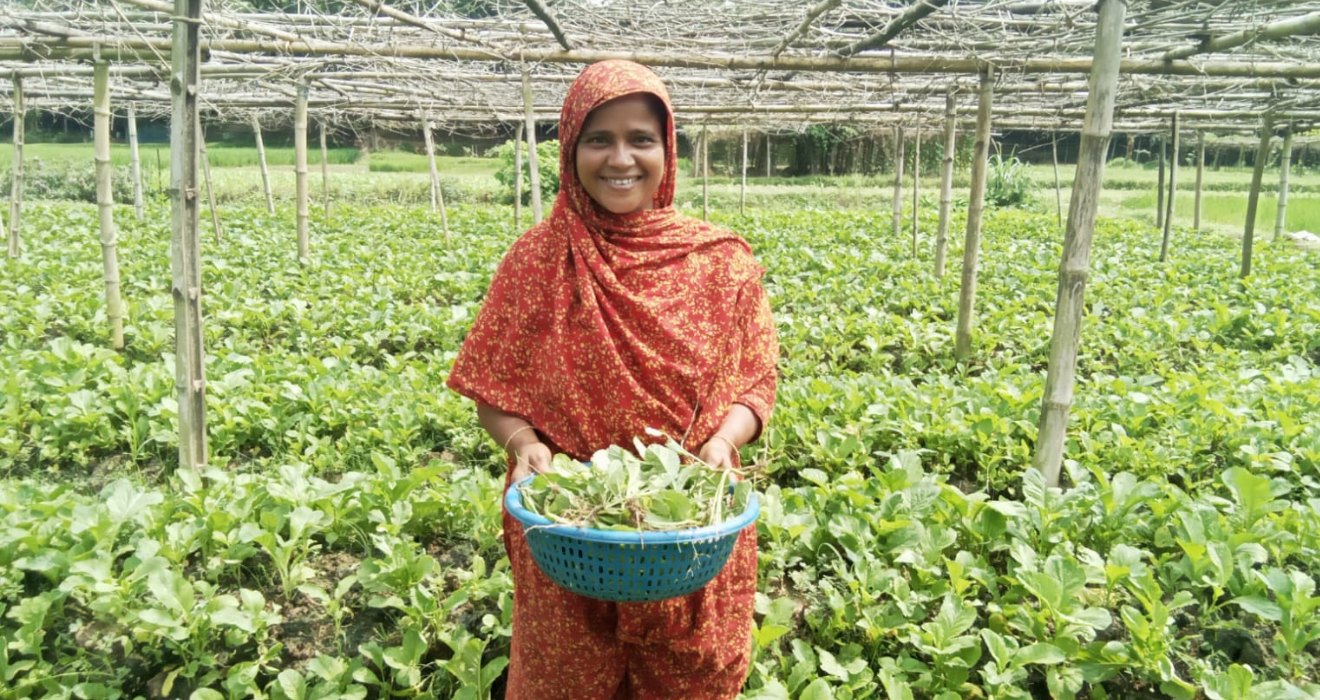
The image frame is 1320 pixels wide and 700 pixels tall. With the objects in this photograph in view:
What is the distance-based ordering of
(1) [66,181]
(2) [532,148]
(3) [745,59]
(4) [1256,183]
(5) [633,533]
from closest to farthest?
(5) [633,533] → (3) [745,59] → (2) [532,148] → (4) [1256,183] → (1) [66,181]

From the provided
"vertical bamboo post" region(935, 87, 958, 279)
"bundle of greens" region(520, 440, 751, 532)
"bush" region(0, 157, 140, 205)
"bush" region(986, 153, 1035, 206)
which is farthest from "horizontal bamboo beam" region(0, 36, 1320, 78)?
"bush" region(0, 157, 140, 205)

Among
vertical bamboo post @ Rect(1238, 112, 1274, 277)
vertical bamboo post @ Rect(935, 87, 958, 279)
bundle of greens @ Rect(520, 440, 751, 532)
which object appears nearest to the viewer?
bundle of greens @ Rect(520, 440, 751, 532)

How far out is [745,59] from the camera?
21.3ft

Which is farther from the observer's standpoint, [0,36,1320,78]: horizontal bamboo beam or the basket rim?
[0,36,1320,78]: horizontal bamboo beam

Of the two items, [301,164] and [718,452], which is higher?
[301,164]

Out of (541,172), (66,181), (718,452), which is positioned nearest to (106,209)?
(718,452)

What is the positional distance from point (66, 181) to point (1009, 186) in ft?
85.7

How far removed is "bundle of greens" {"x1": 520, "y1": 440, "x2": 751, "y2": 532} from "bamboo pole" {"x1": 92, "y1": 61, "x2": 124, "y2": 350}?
569 centimetres

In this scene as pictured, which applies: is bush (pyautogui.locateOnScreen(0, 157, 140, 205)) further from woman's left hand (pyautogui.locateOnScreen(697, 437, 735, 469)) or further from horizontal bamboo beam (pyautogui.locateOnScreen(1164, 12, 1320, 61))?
woman's left hand (pyautogui.locateOnScreen(697, 437, 735, 469))

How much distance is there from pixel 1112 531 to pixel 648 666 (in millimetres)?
2089

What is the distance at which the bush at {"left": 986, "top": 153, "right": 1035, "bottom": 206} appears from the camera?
23281mm

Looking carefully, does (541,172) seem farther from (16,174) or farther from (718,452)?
(718,452)

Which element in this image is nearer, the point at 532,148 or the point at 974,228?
the point at 974,228

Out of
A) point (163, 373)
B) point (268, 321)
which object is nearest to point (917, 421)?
point (163, 373)
